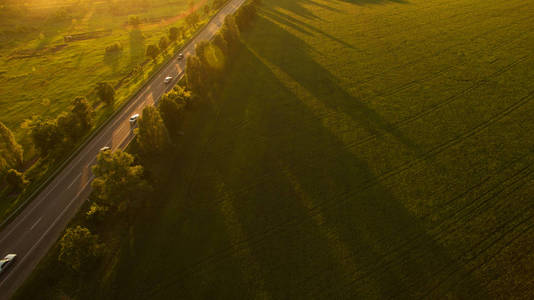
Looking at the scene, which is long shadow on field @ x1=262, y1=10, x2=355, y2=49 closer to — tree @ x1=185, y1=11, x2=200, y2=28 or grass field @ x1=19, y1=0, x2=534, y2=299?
grass field @ x1=19, y1=0, x2=534, y2=299

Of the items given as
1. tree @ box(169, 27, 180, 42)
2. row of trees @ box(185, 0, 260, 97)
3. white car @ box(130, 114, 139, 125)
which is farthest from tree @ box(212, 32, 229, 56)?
tree @ box(169, 27, 180, 42)

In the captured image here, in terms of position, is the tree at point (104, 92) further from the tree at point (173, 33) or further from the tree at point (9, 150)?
the tree at point (173, 33)

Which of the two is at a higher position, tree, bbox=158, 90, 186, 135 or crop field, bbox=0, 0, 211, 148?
crop field, bbox=0, 0, 211, 148

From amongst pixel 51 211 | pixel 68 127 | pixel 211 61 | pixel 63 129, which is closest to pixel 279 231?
pixel 51 211

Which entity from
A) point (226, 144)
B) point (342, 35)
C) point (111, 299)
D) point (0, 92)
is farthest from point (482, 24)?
point (0, 92)

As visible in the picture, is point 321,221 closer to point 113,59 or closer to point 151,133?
point 151,133

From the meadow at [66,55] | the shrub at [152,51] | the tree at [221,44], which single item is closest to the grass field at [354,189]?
the tree at [221,44]
